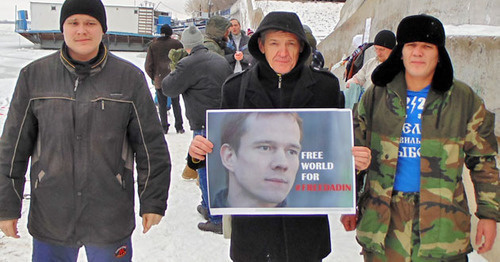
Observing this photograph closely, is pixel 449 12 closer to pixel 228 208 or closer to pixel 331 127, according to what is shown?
pixel 331 127

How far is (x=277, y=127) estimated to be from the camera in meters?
2.19

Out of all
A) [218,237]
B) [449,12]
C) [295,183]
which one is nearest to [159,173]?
[295,183]

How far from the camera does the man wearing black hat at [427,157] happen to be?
7.31ft

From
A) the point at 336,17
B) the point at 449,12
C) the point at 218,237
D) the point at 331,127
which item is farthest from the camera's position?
the point at 336,17

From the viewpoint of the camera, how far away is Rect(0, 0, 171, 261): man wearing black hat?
92.0 inches

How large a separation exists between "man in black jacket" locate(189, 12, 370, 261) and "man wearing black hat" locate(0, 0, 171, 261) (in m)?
0.49

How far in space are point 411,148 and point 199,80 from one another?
286 centimetres

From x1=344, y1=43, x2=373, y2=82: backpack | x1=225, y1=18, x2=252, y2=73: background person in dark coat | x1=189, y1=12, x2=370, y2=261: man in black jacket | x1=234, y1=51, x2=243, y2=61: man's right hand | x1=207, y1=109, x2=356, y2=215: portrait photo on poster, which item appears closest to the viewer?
x1=207, y1=109, x2=356, y2=215: portrait photo on poster

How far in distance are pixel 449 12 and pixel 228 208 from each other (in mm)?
4594

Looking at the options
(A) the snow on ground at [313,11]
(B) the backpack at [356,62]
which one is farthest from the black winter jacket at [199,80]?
(A) the snow on ground at [313,11]

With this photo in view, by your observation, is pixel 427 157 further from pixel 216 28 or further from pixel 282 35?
pixel 216 28

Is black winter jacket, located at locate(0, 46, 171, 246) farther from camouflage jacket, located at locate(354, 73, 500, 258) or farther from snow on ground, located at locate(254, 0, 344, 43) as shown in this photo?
snow on ground, located at locate(254, 0, 344, 43)

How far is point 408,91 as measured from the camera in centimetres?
235

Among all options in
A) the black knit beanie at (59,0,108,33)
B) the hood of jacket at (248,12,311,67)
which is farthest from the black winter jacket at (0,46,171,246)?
the hood of jacket at (248,12,311,67)
